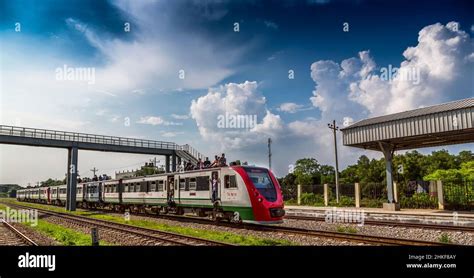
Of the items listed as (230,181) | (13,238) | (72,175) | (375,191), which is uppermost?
(72,175)

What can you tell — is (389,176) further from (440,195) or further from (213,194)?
(213,194)

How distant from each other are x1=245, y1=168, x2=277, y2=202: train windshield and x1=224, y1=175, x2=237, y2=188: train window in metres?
0.86

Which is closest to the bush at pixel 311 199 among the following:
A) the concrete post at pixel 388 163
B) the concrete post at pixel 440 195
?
the concrete post at pixel 388 163

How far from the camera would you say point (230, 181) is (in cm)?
1722

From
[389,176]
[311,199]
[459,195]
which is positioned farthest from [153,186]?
[459,195]

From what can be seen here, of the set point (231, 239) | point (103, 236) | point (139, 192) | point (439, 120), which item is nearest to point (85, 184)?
point (139, 192)

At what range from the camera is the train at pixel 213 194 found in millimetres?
15938

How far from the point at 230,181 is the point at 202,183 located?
2.87m

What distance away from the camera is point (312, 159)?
277ft

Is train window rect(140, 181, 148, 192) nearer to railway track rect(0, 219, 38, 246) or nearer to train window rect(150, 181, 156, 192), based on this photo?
train window rect(150, 181, 156, 192)

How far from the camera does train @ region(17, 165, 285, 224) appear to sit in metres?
15.9

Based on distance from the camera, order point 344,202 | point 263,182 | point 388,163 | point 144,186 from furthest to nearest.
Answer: point 344,202
point 144,186
point 388,163
point 263,182

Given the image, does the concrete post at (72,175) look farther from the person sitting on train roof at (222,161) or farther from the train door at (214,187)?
the train door at (214,187)
